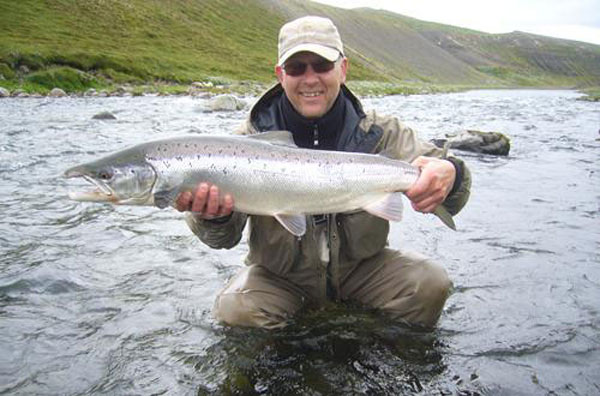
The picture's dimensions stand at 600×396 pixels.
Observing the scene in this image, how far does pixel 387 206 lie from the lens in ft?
10.9

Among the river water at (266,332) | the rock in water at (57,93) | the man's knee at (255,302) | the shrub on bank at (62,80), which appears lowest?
the rock in water at (57,93)

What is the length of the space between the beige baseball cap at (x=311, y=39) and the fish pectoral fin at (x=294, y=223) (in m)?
1.07

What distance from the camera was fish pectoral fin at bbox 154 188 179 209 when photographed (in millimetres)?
3176

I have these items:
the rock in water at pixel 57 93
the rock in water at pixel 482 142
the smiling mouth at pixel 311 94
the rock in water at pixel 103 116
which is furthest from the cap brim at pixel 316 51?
the rock in water at pixel 57 93

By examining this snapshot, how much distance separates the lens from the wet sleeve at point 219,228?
3.40 metres

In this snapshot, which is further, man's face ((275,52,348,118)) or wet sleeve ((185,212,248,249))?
man's face ((275,52,348,118))

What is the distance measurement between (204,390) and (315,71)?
85.5 inches

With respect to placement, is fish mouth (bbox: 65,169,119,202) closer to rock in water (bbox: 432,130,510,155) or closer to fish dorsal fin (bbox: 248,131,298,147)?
fish dorsal fin (bbox: 248,131,298,147)

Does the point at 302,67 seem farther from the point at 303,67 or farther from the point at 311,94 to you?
the point at 311,94

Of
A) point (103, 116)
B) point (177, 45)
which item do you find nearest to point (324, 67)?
point (103, 116)

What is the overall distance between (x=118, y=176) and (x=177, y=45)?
56019 millimetres

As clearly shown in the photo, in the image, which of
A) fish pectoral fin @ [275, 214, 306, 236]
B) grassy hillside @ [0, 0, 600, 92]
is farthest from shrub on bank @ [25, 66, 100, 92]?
fish pectoral fin @ [275, 214, 306, 236]

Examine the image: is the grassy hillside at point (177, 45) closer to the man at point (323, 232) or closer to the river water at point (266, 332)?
the river water at point (266, 332)

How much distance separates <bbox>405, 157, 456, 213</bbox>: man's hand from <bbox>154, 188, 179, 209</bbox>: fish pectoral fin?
1507 millimetres
